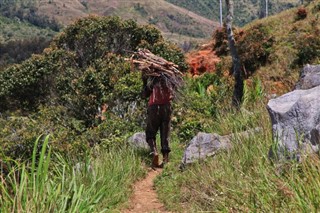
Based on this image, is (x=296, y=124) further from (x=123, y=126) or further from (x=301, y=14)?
(x=301, y=14)

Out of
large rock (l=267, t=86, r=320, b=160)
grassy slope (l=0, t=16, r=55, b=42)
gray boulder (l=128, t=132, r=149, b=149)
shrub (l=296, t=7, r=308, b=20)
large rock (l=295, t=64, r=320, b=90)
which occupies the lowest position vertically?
gray boulder (l=128, t=132, r=149, b=149)

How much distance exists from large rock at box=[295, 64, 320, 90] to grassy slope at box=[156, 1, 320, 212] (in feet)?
2.07

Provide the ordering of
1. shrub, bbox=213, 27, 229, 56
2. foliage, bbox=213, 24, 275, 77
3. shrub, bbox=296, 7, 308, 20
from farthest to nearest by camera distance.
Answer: shrub, bbox=296, 7, 308, 20
shrub, bbox=213, 27, 229, 56
foliage, bbox=213, 24, 275, 77

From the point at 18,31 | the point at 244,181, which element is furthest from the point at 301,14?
the point at 18,31

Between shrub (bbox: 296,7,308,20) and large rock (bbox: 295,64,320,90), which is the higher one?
shrub (bbox: 296,7,308,20)

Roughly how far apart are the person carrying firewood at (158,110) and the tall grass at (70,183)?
1.35ft

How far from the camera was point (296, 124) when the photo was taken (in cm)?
423

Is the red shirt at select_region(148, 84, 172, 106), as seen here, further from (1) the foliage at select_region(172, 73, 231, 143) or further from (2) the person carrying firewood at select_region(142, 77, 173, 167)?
(1) the foliage at select_region(172, 73, 231, 143)

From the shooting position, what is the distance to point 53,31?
143m

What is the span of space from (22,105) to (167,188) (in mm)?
15170

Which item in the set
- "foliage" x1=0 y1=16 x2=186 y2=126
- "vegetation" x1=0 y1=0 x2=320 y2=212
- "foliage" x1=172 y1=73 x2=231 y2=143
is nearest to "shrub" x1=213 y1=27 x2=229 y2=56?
"vegetation" x1=0 y1=0 x2=320 y2=212

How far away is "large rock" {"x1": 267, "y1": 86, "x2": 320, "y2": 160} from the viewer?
3.92 m

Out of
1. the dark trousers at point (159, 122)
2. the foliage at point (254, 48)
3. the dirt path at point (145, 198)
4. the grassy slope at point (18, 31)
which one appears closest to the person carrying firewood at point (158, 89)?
the dark trousers at point (159, 122)

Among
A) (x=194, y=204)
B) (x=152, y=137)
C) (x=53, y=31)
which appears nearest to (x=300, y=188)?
(x=194, y=204)
